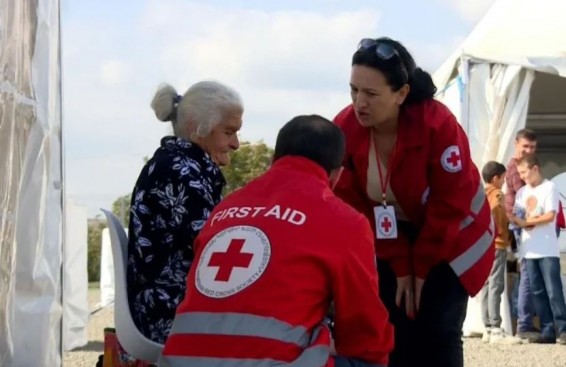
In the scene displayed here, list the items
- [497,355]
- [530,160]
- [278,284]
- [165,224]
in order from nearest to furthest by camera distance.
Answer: [278,284]
[165,224]
[497,355]
[530,160]

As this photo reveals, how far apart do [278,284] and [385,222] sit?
3.75 feet

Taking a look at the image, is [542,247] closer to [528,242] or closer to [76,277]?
[528,242]

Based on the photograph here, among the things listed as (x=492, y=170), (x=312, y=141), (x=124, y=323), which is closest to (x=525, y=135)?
(x=492, y=170)

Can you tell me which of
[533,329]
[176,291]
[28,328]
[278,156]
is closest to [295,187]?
[278,156]

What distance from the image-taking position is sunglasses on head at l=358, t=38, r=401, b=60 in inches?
148

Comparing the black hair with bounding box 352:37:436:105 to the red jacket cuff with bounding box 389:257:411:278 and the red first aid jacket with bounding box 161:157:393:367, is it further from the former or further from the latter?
the red first aid jacket with bounding box 161:157:393:367

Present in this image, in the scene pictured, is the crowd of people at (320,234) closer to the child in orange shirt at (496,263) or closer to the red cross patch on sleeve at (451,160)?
the red cross patch on sleeve at (451,160)

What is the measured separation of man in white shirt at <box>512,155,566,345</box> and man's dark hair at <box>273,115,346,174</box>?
682cm

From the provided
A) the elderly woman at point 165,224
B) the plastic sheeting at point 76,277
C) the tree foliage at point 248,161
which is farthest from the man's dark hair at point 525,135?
the tree foliage at point 248,161

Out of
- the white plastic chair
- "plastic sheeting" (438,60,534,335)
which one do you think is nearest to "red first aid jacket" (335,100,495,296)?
the white plastic chair

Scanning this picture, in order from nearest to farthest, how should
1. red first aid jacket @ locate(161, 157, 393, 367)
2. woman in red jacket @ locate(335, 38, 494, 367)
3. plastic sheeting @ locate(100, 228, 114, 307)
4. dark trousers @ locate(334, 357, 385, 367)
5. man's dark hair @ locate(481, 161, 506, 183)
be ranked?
1. red first aid jacket @ locate(161, 157, 393, 367)
2. dark trousers @ locate(334, 357, 385, 367)
3. woman in red jacket @ locate(335, 38, 494, 367)
4. man's dark hair @ locate(481, 161, 506, 183)
5. plastic sheeting @ locate(100, 228, 114, 307)

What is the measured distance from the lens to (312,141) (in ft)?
9.87

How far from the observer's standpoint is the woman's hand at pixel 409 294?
3.95 meters

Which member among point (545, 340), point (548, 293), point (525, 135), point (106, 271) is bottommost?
point (545, 340)
